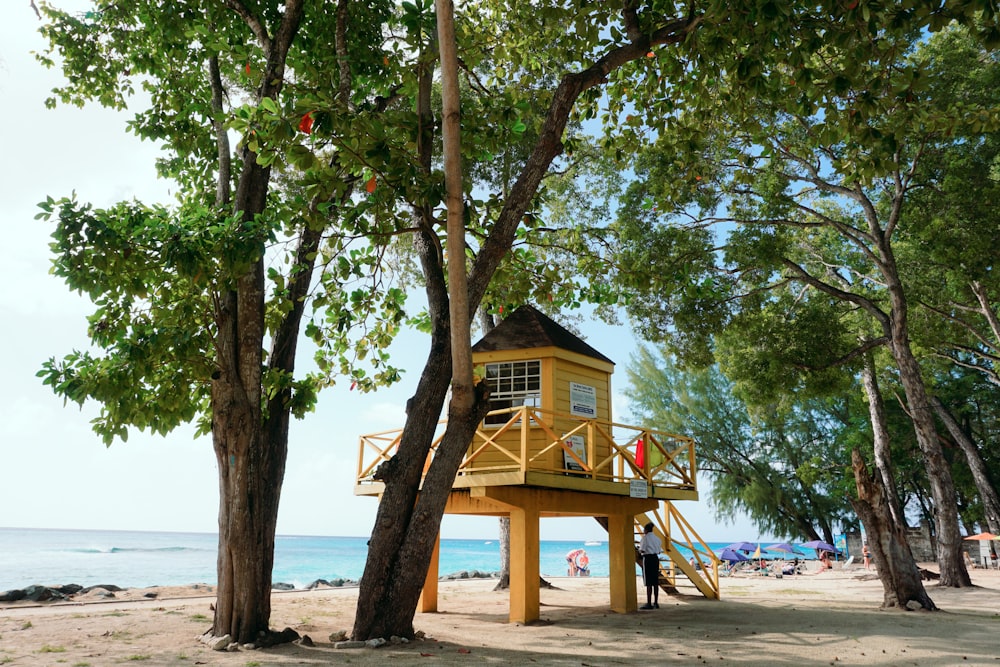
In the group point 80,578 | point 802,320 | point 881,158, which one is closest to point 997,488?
point 802,320

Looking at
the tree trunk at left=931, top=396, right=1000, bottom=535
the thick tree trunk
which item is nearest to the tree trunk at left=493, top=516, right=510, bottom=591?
the thick tree trunk

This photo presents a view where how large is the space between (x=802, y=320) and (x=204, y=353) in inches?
635

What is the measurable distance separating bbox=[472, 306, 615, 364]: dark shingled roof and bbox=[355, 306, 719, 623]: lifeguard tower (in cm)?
2

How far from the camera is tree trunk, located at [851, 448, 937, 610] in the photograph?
13320 millimetres

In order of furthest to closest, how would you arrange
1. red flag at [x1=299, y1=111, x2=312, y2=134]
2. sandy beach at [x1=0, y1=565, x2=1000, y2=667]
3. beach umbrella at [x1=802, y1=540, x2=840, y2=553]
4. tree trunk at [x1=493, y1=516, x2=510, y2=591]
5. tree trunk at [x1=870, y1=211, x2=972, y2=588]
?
beach umbrella at [x1=802, y1=540, x2=840, y2=553] < tree trunk at [x1=493, y1=516, x2=510, y2=591] < tree trunk at [x1=870, y1=211, x2=972, y2=588] < sandy beach at [x1=0, y1=565, x2=1000, y2=667] < red flag at [x1=299, y1=111, x2=312, y2=134]

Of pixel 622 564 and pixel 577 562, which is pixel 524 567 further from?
pixel 577 562

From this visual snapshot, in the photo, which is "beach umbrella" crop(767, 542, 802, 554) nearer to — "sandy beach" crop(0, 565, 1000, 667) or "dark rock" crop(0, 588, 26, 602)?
"sandy beach" crop(0, 565, 1000, 667)

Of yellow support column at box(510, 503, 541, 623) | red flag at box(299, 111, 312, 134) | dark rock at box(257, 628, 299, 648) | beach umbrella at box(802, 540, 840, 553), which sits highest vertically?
red flag at box(299, 111, 312, 134)

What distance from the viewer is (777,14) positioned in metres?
7.56

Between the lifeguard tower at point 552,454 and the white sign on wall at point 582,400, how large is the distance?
2cm

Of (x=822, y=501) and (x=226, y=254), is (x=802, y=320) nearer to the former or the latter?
(x=226, y=254)

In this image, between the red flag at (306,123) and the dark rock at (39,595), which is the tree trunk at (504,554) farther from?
the red flag at (306,123)

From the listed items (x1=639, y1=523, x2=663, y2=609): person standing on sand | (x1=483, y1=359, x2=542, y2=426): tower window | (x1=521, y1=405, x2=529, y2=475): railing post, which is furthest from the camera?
(x1=639, y1=523, x2=663, y2=609): person standing on sand

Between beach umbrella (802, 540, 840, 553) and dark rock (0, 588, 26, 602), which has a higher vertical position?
dark rock (0, 588, 26, 602)
